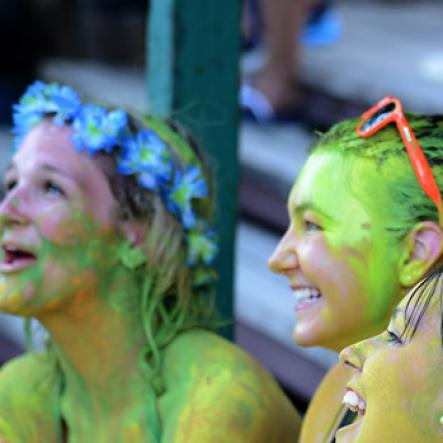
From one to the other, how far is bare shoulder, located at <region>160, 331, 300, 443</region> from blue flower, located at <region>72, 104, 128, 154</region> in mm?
464

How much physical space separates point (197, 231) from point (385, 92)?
211 centimetres

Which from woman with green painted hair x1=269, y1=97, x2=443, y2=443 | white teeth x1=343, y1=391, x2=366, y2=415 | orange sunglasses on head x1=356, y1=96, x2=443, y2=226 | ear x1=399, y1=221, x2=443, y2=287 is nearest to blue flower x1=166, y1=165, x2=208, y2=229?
woman with green painted hair x1=269, y1=97, x2=443, y2=443

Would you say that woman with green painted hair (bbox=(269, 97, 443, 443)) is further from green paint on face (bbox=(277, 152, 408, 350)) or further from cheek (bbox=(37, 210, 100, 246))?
cheek (bbox=(37, 210, 100, 246))

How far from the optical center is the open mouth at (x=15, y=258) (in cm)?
271

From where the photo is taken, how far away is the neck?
2781 millimetres

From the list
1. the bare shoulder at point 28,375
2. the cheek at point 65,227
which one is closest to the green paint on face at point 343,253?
the cheek at point 65,227

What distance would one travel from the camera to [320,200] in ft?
A: 8.04

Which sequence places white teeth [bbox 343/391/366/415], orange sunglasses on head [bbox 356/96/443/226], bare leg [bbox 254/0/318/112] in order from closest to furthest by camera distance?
1. white teeth [bbox 343/391/366/415]
2. orange sunglasses on head [bbox 356/96/443/226]
3. bare leg [bbox 254/0/318/112]

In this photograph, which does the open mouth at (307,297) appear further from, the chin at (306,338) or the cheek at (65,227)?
the cheek at (65,227)

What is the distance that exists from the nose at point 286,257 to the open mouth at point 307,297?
0.05 m

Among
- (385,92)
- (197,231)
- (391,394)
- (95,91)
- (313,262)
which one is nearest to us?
(391,394)

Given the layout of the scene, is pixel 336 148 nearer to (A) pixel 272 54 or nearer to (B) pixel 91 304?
(B) pixel 91 304

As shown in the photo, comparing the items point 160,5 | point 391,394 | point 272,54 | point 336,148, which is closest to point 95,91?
point 272,54

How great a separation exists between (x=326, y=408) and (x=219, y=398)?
0.78 feet
